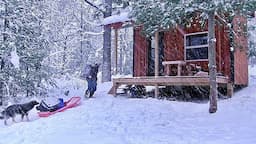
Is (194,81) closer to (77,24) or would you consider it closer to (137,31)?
(137,31)

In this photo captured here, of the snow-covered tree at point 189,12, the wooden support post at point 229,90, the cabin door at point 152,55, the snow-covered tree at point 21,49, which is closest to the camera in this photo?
the snow-covered tree at point 189,12

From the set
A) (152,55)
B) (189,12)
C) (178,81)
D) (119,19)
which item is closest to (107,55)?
(152,55)

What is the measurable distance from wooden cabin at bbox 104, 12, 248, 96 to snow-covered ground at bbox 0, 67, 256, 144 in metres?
0.88

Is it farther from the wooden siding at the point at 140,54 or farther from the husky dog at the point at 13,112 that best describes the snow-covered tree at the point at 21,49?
the wooden siding at the point at 140,54

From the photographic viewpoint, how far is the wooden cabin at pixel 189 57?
12.3m

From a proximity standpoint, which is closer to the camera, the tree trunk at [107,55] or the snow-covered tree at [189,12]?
the snow-covered tree at [189,12]

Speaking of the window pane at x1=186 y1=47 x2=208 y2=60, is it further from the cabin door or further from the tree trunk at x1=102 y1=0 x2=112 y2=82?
the tree trunk at x1=102 y1=0 x2=112 y2=82

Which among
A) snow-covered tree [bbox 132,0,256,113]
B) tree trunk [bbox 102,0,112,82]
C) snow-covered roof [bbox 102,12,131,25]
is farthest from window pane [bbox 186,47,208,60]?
tree trunk [bbox 102,0,112,82]

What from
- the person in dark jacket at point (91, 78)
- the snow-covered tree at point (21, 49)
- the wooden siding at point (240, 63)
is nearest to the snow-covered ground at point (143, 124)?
the wooden siding at point (240, 63)

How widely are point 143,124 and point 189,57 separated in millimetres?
6030

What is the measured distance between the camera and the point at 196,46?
14234mm

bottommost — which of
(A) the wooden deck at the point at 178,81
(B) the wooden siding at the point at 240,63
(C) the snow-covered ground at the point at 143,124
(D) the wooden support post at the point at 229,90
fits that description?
(C) the snow-covered ground at the point at 143,124

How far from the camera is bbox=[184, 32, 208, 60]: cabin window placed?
14048 millimetres

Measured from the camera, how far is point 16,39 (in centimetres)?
1459
